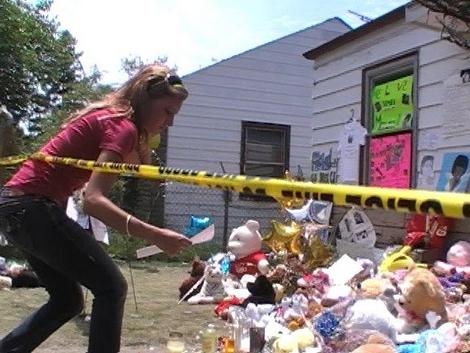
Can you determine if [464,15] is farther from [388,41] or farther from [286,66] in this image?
[286,66]

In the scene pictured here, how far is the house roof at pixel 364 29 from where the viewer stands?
7.21m

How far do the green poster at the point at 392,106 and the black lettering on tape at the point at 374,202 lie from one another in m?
5.27

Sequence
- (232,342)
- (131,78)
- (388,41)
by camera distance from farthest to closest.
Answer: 1. (388,41)
2. (232,342)
3. (131,78)

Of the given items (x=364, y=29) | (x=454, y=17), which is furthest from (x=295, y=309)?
(x=364, y=29)

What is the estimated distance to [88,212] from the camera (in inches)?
111

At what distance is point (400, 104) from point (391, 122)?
225 millimetres

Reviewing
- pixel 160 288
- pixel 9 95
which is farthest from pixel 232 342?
pixel 9 95

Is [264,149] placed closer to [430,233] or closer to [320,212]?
[320,212]

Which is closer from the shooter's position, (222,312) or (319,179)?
(222,312)

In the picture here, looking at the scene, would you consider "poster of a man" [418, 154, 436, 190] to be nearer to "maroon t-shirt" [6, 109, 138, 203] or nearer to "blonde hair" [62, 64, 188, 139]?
"blonde hair" [62, 64, 188, 139]

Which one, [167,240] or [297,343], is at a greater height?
[167,240]

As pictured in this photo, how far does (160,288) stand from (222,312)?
88.8 inches

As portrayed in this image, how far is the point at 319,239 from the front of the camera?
768cm

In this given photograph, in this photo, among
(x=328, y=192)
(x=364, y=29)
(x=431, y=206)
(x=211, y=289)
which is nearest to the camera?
(x=431, y=206)
